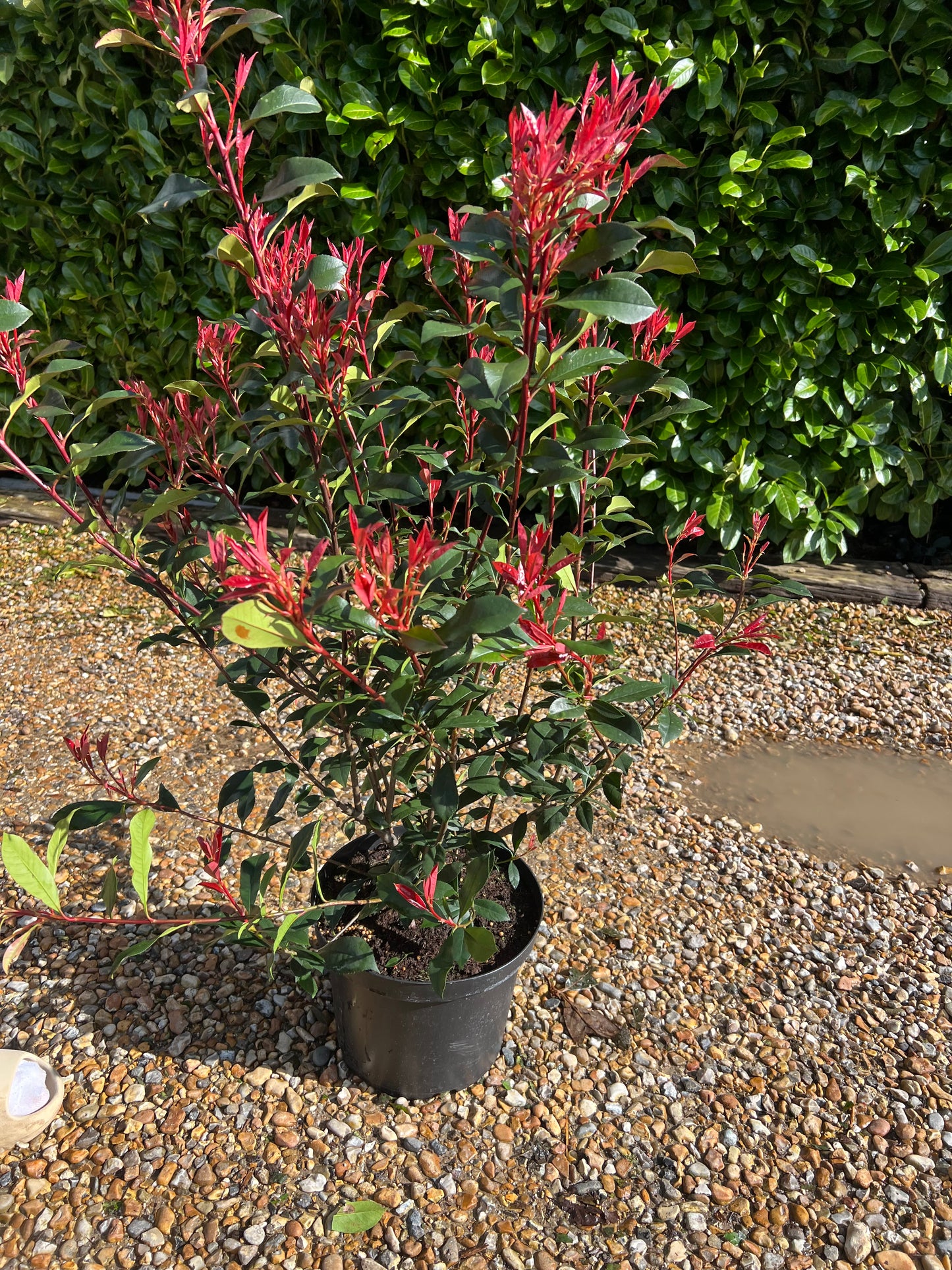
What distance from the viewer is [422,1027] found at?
1.76m

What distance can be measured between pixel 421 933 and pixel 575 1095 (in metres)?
0.44

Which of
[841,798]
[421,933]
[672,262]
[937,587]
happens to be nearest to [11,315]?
[672,262]

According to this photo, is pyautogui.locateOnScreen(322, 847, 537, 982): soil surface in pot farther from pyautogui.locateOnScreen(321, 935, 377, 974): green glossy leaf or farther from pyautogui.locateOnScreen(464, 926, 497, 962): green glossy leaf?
pyautogui.locateOnScreen(464, 926, 497, 962): green glossy leaf

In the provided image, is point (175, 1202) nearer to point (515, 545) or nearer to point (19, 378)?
point (515, 545)

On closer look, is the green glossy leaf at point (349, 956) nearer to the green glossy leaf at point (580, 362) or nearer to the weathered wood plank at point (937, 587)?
the green glossy leaf at point (580, 362)

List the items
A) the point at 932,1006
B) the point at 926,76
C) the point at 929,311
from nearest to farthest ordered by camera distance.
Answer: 1. the point at 932,1006
2. the point at 926,76
3. the point at 929,311

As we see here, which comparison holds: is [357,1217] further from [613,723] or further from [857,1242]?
[613,723]

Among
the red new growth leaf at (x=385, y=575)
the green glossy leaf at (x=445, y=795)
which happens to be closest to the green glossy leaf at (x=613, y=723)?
the green glossy leaf at (x=445, y=795)

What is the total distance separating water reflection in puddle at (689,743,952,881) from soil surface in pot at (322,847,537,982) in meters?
1.02

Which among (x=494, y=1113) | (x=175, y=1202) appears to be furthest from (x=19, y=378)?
(x=494, y=1113)

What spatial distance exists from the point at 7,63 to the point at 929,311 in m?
3.75

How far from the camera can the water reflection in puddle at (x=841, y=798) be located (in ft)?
8.88

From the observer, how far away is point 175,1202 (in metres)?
1.67

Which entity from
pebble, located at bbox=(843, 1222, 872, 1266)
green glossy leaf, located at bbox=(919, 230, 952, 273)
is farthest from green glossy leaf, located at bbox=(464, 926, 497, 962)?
green glossy leaf, located at bbox=(919, 230, 952, 273)
